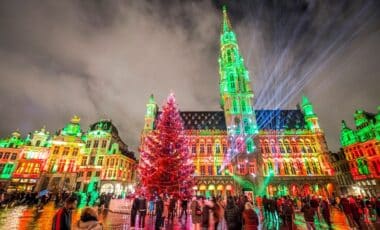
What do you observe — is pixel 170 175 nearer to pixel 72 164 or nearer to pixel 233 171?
pixel 233 171

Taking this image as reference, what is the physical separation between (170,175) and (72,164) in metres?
37.8

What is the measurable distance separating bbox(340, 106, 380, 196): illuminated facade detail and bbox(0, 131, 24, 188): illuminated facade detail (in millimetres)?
77177

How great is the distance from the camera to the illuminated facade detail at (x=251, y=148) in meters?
33.4

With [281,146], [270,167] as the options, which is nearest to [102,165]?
[270,167]

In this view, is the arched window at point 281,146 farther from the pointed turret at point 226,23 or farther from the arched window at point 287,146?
the pointed turret at point 226,23

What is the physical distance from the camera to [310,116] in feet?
134

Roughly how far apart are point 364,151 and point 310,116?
1243cm

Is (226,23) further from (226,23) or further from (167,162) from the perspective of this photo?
(167,162)

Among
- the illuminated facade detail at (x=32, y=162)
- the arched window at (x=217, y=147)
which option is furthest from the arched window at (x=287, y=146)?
the illuminated facade detail at (x=32, y=162)

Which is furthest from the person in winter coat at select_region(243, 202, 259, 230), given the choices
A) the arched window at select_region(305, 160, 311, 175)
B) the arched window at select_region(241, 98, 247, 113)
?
the arched window at select_region(305, 160, 311, 175)

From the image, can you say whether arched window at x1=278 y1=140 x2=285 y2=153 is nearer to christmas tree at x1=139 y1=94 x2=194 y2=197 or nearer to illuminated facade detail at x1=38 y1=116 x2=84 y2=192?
christmas tree at x1=139 y1=94 x2=194 y2=197

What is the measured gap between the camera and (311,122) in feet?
132

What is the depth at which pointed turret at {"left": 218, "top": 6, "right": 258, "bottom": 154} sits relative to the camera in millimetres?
36688

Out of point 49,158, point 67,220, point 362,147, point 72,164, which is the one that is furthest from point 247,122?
point 49,158
